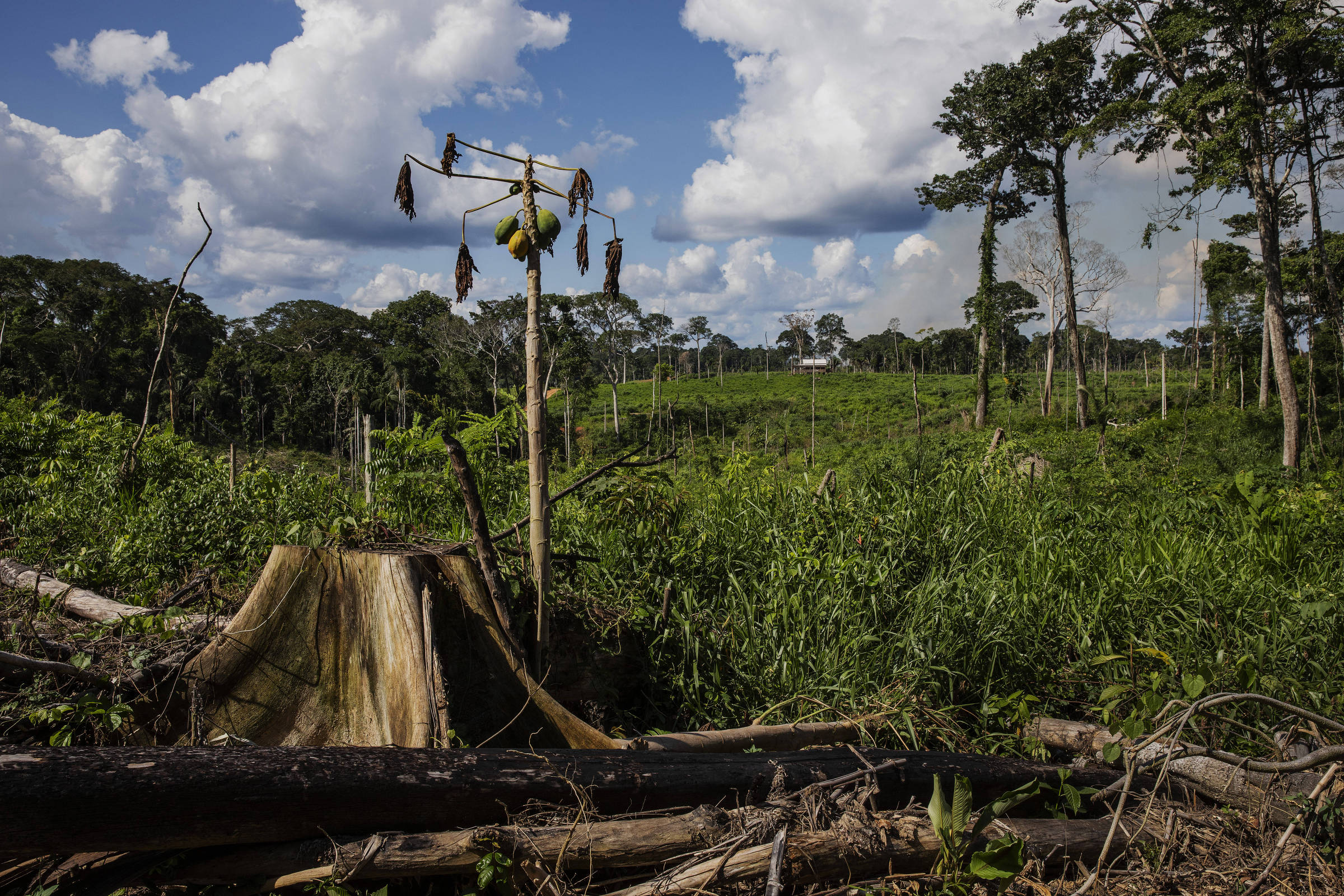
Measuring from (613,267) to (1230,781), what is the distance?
9.77 feet

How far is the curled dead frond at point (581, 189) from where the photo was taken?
7.82 ft

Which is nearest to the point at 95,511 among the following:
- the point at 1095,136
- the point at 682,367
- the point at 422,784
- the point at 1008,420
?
the point at 422,784

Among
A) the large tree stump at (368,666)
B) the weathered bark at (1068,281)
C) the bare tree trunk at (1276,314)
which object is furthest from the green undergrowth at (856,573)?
the weathered bark at (1068,281)

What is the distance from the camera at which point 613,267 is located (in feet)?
7.93

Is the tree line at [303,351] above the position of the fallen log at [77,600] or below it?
above

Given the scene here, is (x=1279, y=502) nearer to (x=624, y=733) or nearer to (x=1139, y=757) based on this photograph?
(x=1139, y=757)

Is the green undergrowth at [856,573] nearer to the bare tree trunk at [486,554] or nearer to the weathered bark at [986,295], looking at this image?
the bare tree trunk at [486,554]

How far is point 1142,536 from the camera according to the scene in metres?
4.77

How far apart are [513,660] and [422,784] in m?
0.96

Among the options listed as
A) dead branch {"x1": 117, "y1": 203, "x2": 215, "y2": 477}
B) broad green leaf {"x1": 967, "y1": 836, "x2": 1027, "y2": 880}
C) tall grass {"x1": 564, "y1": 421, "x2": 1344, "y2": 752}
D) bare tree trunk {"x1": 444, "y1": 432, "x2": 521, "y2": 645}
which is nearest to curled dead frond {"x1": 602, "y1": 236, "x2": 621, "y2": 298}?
bare tree trunk {"x1": 444, "y1": 432, "x2": 521, "y2": 645}

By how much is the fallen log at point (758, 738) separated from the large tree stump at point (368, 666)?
0.27m

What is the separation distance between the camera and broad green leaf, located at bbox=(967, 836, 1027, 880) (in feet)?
6.33

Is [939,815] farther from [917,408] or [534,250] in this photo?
[917,408]

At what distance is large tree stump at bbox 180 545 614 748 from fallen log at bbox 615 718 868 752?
0.89ft
